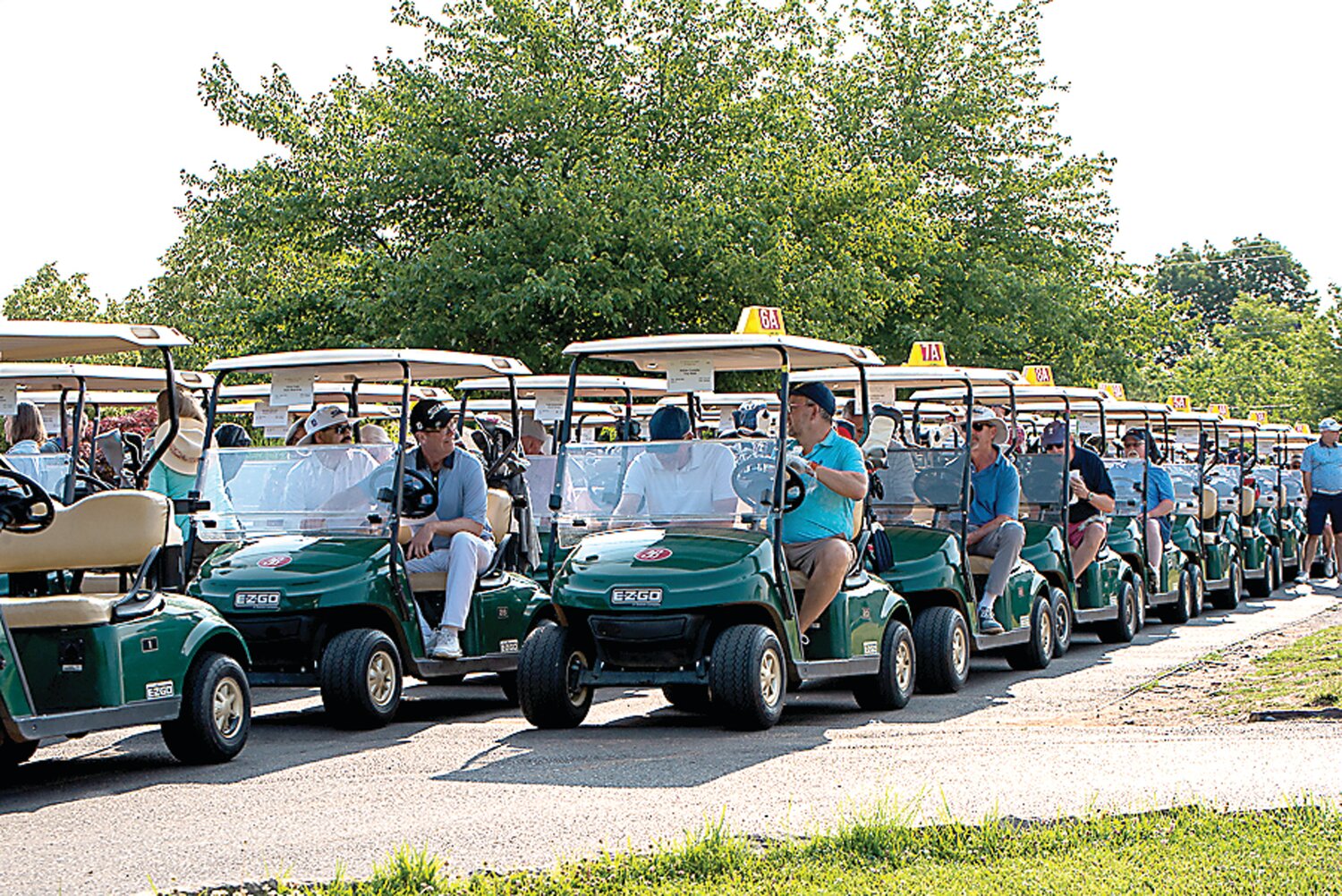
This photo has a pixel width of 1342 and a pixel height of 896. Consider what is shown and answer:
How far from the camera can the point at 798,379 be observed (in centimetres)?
1249

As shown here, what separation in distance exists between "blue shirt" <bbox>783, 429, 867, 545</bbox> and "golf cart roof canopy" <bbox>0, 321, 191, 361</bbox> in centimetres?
339

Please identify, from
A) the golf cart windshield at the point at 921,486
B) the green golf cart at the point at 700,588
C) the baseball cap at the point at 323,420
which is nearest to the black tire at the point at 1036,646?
the golf cart windshield at the point at 921,486

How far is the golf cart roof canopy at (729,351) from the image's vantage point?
9250mm

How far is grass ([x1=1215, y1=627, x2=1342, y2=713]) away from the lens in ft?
30.0

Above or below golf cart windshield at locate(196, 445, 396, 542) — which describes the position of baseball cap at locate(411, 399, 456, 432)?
above

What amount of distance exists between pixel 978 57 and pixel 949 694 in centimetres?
2745

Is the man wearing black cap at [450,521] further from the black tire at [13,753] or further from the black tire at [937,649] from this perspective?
the black tire at [937,649]

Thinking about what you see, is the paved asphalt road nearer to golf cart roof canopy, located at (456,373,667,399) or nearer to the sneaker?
the sneaker

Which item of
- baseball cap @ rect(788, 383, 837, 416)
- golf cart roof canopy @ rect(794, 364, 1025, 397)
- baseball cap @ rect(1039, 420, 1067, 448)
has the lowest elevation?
baseball cap @ rect(1039, 420, 1067, 448)

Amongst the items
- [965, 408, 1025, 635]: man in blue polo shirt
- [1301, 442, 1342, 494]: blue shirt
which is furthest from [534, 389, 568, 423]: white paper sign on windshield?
[1301, 442, 1342, 494]: blue shirt

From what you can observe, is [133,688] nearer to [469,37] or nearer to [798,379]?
[798,379]

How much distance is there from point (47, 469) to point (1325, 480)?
15.1 meters

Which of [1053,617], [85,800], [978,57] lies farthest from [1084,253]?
[85,800]

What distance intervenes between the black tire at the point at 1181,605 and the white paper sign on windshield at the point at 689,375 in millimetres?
8220
